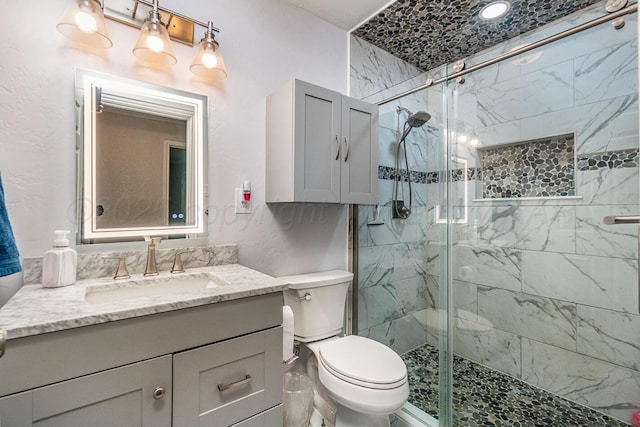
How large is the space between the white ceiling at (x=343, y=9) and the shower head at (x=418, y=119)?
0.67 m

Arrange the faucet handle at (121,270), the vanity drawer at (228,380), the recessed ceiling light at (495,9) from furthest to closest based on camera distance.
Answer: the recessed ceiling light at (495,9), the faucet handle at (121,270), the vanity drawer at (228,380)

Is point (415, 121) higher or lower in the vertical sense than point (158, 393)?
higher

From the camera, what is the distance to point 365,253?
202 centimetres

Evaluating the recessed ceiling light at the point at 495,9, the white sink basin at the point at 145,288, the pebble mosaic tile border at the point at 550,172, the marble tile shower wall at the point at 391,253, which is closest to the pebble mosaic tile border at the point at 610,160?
the pebble mosaic tile border at the point at 550,172

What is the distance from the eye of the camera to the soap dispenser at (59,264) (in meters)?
1.01

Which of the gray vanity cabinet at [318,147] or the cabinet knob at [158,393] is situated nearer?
the cabinet knob at [158,393]

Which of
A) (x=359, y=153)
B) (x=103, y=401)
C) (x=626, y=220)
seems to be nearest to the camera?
(x=103, y=401)

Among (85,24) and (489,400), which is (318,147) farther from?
(489,400)

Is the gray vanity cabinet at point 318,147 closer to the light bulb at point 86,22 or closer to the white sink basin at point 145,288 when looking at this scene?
the white sink basin at point 145,288

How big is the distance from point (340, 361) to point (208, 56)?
1552 mm

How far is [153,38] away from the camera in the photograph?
1224 millimetres

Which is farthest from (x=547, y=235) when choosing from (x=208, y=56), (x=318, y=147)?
(x=208, y=56)

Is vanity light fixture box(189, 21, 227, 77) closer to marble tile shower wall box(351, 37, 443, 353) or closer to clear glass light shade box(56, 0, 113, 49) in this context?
clear glass light shade box(56, 0, 113, 49)

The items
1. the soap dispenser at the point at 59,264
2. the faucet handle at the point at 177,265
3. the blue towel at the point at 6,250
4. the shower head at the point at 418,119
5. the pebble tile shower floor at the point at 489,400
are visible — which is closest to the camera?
the blue towel at the point at 6,250
